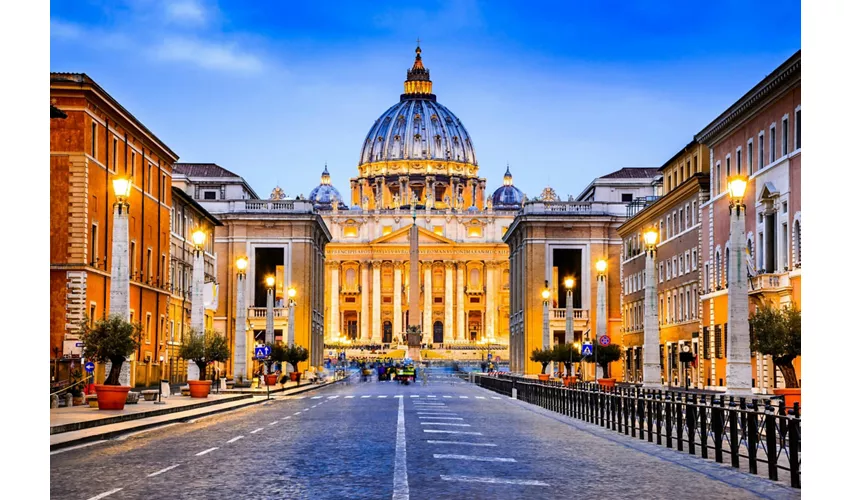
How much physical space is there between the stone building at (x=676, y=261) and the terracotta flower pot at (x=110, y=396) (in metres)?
42.3

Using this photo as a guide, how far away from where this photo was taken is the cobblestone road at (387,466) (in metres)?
16.7

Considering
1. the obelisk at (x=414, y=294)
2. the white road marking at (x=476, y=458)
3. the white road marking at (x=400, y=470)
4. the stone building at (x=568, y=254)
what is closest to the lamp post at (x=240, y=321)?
the white road marking at (x=400, y=470)

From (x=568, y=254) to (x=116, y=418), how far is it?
103 m

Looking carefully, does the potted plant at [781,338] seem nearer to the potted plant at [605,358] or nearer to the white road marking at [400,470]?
the potted plant at [605,358]

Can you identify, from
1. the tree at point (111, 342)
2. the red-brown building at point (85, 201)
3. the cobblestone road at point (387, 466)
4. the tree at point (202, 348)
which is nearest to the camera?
the cobblestone road at point (387, 466)

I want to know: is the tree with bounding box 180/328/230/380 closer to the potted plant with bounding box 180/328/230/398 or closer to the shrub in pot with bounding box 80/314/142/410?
the potted plant with bounding box 180/328/230/398

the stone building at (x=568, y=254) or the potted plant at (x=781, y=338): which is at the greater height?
the stone building at (x=568, y=254)

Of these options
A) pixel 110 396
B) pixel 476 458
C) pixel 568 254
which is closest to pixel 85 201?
pixel 110 396

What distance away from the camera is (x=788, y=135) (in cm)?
5288

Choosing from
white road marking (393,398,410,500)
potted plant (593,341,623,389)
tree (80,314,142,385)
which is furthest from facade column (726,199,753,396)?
tree (80,314,142,385)

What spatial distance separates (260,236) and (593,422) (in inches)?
3792
